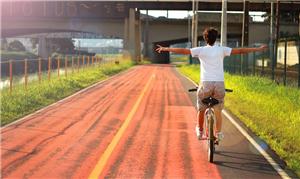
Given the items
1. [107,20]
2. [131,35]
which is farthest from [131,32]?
[107,20]

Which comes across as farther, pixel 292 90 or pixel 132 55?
pixel 132 55

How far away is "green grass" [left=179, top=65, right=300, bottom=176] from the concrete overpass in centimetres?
6210

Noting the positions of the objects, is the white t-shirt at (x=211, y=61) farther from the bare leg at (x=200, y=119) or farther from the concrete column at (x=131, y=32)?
the concrete column at (x=131, y=32)

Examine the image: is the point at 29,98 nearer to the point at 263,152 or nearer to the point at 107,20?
the point at 263,152

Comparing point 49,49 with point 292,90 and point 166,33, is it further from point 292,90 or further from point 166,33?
point 292,90

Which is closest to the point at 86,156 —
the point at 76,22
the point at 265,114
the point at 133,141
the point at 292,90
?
the point at 133,141

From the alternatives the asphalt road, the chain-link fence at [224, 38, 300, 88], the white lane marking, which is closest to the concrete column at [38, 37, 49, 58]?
the chain-link fence at [224, 38, 300, 88]

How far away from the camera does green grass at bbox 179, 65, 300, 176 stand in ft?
33.6

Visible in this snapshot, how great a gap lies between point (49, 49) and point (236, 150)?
421 ft

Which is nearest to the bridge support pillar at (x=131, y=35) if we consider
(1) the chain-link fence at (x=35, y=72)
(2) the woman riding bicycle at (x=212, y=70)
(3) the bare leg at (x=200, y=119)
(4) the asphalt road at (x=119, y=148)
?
(1) the chain-link fence at (x=35, y=72)

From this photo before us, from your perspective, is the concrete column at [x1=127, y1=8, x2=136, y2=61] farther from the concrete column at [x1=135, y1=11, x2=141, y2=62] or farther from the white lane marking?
the white lane marking

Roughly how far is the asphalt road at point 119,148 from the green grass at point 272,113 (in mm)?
541

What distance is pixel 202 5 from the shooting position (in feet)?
272

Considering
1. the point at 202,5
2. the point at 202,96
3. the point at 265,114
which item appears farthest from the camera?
the point at 202,5
